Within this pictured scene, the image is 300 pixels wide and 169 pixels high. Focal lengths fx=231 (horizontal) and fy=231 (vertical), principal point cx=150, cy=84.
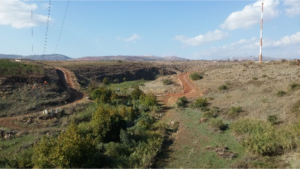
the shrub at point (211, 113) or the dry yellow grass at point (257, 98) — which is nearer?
the dry yellow grass at point (257, 98)

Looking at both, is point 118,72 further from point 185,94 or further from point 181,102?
point 181,102

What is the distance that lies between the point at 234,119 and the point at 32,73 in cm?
2537

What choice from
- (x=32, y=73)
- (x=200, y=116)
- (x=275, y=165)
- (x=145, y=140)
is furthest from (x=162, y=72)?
(x=275, y=165)

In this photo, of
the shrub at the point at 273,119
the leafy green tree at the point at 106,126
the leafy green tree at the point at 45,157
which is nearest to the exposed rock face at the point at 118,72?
the leafy green tree at the point at 106,126

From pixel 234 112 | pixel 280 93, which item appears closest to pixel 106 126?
pixel 234 112

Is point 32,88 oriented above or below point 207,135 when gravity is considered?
above

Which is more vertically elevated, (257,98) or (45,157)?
(257,98)

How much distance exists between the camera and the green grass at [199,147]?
1178 cm

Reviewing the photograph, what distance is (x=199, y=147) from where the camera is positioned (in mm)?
13750

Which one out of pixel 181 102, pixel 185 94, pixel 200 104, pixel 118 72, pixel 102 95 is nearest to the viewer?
pixel 200 104

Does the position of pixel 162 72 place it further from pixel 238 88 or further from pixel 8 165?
pixel 8 165

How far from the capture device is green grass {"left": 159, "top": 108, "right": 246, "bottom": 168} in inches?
464

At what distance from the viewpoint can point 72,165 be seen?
1020 centimetres

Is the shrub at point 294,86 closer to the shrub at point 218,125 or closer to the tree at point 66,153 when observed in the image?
the shrub at point 218,125
